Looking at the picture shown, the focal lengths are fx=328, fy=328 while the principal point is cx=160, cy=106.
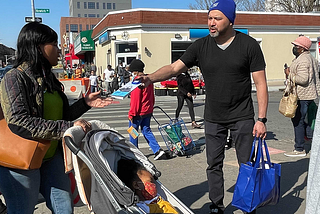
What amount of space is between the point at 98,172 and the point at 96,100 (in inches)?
26.3

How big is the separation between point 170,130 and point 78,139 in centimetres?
390

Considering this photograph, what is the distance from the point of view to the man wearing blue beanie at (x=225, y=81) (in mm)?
3367

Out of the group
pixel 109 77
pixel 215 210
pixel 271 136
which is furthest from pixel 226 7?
pixel 109 77

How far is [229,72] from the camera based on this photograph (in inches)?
134

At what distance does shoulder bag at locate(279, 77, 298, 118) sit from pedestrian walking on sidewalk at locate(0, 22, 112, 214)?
407 centimetres

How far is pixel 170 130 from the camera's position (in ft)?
21.2

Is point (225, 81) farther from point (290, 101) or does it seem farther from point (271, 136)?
point (271, 136)

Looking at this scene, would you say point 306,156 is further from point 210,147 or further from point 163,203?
point 163,203

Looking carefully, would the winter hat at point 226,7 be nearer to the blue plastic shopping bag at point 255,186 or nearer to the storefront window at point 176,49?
the blue plastic shopping bag at point 255,186

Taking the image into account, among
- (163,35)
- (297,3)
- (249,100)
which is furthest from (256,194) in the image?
(297,3)

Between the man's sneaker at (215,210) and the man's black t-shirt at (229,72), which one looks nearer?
the man's black t-shirt at (229,72)

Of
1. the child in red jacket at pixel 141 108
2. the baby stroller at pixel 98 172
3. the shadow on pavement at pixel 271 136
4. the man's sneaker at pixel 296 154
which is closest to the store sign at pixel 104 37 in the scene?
the shadow on pavement at pixel 271 136

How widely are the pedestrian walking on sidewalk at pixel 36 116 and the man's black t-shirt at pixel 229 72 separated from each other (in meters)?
1.45

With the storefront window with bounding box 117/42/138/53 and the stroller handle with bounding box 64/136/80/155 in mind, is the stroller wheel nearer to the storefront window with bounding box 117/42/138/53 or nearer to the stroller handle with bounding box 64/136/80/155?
the stroller handle with bounding box 64/136/80/155
